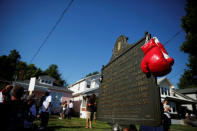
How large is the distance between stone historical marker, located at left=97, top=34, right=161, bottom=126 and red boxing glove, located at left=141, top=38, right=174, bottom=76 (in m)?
0.19

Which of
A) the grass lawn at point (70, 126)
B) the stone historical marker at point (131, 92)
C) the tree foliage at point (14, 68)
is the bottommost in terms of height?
the grass lawn at point (70, 126)

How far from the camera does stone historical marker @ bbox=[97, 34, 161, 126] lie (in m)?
2.42

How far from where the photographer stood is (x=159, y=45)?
→ 9.24 feet

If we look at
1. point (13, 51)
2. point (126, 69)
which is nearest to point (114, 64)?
point (126, 69)

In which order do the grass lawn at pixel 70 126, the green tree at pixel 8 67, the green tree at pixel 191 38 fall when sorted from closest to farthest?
the grass lawn at pixel 70 126, the green tree at pixel 191 38, the green tree at pixel 8 67

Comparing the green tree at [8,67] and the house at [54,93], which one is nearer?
the house at [54,93]

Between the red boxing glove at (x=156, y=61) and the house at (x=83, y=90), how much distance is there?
53.8ft

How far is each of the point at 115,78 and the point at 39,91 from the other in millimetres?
19508

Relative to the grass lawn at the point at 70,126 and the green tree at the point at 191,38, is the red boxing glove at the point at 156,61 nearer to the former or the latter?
the grass lawn at the point at 70,126

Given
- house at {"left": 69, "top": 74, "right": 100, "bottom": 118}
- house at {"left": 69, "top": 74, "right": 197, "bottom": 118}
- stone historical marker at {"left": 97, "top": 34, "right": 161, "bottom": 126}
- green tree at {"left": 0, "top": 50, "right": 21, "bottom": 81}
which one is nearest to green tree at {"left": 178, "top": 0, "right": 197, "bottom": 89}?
house at {"left": 69, "top": 74, "right": 197, "bottom": 118}

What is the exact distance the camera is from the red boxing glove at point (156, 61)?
2.42 metres

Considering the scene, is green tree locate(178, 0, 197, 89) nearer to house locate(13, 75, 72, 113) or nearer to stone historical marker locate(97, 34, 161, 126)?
stone historical marker locate(97, 34, 161, 126)

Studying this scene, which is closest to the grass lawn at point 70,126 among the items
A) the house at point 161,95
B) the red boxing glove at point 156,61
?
the red boxing glove at point 156,61

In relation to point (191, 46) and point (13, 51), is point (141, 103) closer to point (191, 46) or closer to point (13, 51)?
point (191, 46)
